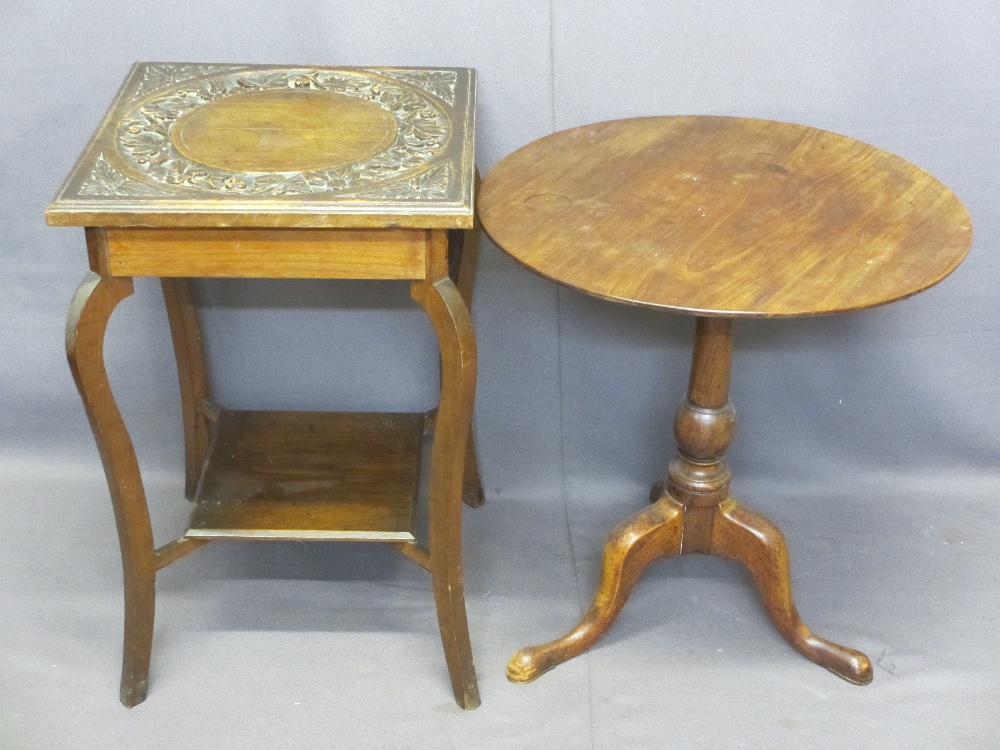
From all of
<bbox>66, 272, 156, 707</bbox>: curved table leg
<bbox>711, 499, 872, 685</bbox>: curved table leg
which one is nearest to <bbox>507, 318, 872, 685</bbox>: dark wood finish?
<bbox>711, 499, 872, 685</bbox>: curved table leg

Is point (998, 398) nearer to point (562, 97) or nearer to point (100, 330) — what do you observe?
point (562, 97)

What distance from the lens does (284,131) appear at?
A: 174cm

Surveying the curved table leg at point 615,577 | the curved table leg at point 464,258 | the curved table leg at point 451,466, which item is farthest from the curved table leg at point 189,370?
the curved table leg at point 615,577

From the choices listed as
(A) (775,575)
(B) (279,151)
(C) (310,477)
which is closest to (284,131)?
(B) (279,151)

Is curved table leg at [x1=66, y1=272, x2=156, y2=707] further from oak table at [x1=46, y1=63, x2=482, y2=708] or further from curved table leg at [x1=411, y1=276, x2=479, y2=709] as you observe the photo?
curved table leg at [x1=411, y1=276, x2=479, y2=709]

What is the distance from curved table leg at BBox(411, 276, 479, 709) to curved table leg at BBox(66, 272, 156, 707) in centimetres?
43

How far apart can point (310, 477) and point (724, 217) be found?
0.87 metres

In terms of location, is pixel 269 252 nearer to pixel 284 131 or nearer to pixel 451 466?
pixel 284 131

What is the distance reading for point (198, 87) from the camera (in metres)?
1.86

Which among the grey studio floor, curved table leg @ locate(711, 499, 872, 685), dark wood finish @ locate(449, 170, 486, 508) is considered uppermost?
dark wood finish @ locate(449, 170, 486, 508)


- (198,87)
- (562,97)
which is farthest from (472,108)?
(198,87)

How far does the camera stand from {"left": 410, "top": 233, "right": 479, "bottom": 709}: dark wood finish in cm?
160

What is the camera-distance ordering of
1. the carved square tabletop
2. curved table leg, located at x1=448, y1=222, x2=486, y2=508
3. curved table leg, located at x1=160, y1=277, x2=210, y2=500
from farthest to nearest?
curved table leg, located at x1=160, y1=277, x2=210, y2=500 < curved table leg, located at x1=448, y1=222, x2=486, y2=508 < the carved square tabletop

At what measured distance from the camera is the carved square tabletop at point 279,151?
4.99 ft
